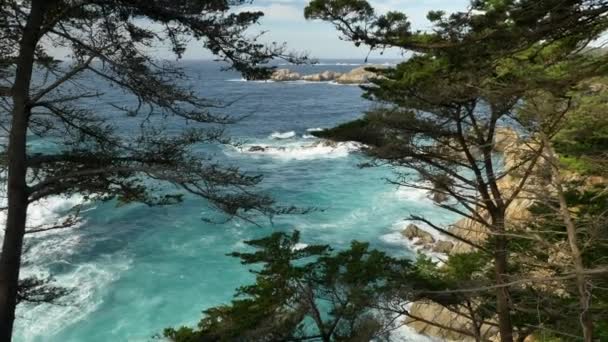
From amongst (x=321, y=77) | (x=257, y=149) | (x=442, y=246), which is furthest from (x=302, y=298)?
(x=321, y=77)

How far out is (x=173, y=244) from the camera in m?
17.7

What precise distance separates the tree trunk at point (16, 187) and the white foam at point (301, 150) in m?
25.9

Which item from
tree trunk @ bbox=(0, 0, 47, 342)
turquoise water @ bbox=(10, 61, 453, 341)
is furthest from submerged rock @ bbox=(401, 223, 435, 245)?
tree trunk @ bbox=(0, 0, 47, 342)

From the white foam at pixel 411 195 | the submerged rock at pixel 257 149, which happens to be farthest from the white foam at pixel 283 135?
the white foam at pixel 411 195

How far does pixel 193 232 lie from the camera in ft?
61.8

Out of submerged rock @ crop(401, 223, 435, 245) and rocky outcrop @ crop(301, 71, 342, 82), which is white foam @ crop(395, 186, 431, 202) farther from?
rocky outcrop @ crop(301, 71, 342, 82)

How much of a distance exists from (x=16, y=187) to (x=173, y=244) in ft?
44.6

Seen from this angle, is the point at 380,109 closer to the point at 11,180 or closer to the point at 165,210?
the point at 11,180

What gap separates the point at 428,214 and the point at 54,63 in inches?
710

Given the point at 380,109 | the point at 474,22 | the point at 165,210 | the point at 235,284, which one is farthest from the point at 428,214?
the point at 474,22

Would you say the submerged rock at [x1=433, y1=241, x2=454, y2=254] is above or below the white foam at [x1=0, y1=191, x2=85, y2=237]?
below

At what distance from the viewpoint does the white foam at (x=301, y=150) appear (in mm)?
31578

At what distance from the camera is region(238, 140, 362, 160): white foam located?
3158 centimetres

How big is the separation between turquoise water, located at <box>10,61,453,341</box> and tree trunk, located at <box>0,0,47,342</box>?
3394mm
